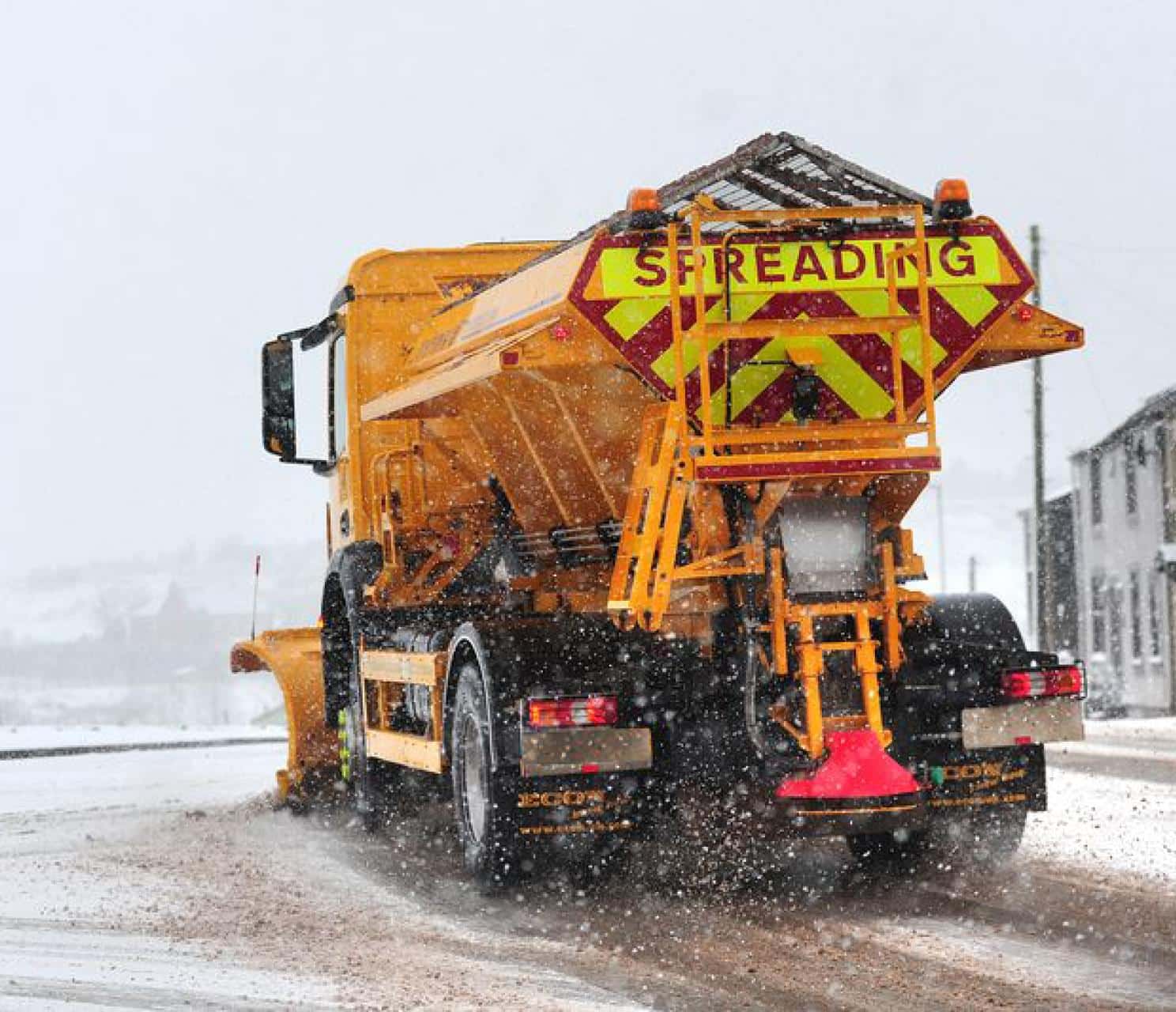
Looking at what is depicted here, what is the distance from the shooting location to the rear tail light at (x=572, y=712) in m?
8.26

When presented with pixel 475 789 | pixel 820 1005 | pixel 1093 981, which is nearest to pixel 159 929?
pixel 475 789

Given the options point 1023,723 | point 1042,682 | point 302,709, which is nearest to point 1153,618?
point 302,709

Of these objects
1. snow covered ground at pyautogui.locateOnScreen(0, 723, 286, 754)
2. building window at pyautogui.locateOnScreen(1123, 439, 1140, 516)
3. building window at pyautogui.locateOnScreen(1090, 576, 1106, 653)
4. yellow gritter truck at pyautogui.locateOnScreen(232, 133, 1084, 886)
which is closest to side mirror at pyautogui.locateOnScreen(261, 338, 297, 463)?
yellow gritter truck at pyautogui.locateOnScreen(232, 133, 1084, 886)

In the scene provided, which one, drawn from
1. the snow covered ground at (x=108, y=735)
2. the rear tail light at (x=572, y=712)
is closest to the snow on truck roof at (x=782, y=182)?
the rear tail light at (x=572, y=712)

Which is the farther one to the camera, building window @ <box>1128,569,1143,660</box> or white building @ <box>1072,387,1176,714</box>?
building window @ <box>1128,569,1143,660</box>

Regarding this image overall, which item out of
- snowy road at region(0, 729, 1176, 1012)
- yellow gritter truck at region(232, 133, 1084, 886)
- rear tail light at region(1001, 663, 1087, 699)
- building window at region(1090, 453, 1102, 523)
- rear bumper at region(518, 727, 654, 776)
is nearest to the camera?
snowy road at region(0, 729, 1176, 1012)

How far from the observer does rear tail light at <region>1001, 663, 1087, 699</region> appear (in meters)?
8.71

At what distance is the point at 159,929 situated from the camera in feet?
26.2

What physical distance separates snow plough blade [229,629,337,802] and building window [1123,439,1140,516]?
88.4ft

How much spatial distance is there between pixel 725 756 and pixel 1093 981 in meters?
2.29

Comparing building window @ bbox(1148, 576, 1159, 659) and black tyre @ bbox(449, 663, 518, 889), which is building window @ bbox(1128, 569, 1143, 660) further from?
black tyre @ bbox(449, 663, 518, 889)

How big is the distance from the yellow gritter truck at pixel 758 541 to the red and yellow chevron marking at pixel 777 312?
0.01 meters

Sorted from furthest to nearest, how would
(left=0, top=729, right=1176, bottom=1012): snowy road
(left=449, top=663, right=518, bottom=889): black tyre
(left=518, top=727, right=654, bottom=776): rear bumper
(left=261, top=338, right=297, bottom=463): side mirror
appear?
(left=261, top=338, right=297, bottom=463): side mirror < (left=449, top=663, right=518, bottom=889): black tyre < (left=518, top=727, right=654, bottom=776): rear bumper < (left=0, top=729, right=1176, bottom=1012): snowy road

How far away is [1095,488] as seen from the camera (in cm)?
4100
